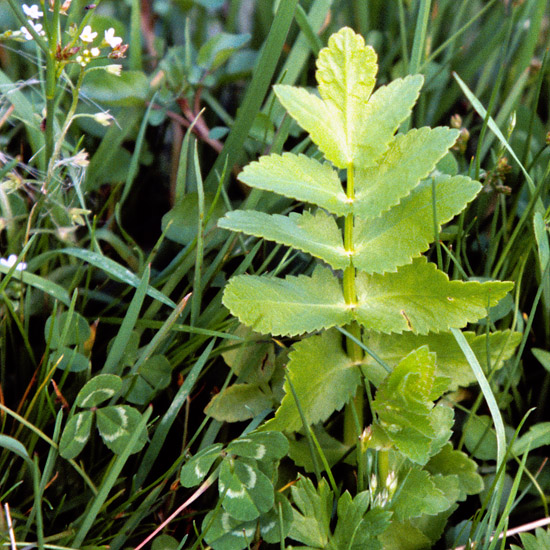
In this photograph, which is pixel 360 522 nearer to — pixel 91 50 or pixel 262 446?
pixel 262 446

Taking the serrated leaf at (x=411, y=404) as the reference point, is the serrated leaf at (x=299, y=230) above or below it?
above

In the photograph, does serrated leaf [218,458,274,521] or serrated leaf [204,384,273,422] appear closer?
serrated leaf [218,458,274,521]

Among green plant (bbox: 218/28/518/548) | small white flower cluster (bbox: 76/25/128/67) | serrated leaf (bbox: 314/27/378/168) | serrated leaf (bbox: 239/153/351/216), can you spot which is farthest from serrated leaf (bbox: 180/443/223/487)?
small white flower cluster (bbox: 76/25/128/67)

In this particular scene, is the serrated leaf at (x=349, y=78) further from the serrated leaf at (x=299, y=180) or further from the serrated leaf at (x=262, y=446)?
the serrated leaf at (x=262, y=446)

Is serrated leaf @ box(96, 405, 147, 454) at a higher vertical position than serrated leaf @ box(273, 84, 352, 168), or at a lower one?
lower

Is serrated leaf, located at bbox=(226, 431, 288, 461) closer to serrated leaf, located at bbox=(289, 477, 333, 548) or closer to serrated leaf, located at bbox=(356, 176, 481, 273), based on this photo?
serrated leaf, located at bbox=(289, 477, 333, 548)

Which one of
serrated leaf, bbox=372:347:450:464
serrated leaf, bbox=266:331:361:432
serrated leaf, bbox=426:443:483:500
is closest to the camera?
serrated leaf, bbox=372:347:450:464

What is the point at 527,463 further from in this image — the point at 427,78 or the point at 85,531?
the point at 427,78

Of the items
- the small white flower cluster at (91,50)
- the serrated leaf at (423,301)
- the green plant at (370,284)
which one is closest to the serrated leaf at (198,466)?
the green plant at (370,284)
